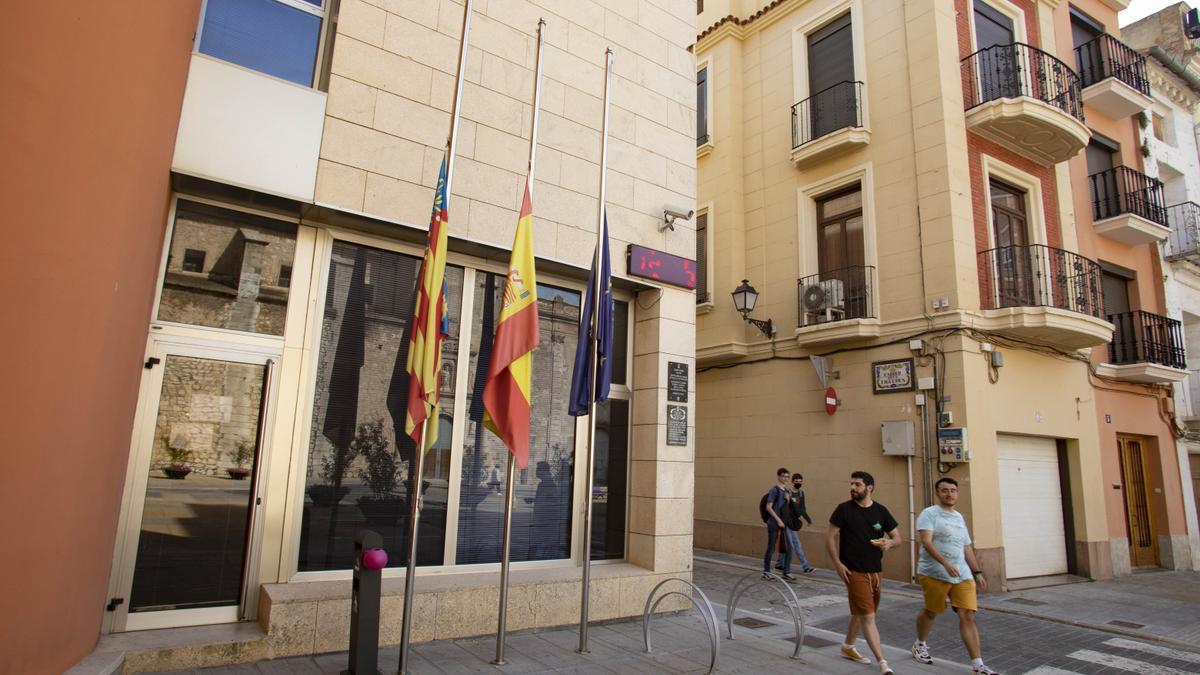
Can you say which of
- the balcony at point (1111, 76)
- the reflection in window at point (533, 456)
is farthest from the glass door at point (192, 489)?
the balcony at point (1111, 76)

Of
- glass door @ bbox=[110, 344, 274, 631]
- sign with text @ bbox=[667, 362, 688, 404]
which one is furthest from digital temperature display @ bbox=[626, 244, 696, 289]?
glass door @ bbox=[110, 344, 274, 631]

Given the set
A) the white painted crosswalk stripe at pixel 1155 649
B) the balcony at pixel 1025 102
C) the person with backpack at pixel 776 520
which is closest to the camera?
the white painted crosswalk stripe at pixel 1155 649

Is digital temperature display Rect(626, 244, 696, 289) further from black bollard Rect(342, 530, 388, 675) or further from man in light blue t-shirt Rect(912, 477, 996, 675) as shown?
black bollard Rect(342, 530, 388, 675)

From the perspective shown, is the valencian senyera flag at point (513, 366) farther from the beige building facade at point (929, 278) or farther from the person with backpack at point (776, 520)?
the beige building facade at point (929, 278)

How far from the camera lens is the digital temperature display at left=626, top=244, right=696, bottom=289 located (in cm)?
792

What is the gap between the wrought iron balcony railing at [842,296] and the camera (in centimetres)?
1278

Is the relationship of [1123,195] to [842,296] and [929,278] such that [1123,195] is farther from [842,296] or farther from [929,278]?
[842,296]

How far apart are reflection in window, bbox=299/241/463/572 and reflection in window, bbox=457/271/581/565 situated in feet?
1.05

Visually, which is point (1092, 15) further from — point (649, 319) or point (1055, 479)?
point (649, 319)

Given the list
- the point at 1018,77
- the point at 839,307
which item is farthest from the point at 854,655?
the point at 1018,77

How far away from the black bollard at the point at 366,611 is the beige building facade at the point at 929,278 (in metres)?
9.50

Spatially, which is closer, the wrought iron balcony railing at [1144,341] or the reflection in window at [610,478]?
the reflection in window at [610,478]

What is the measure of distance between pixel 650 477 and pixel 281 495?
12.8ft

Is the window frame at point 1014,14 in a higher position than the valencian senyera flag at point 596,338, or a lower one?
higher
